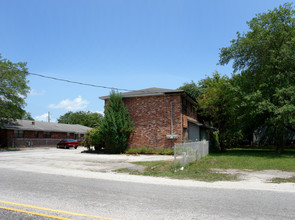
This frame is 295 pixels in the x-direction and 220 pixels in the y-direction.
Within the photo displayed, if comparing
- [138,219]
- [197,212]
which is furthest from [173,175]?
[138,219]

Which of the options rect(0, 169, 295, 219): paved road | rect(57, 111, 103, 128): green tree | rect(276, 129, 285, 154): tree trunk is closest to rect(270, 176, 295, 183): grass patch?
rect(0, 169, 295, 219): paved road

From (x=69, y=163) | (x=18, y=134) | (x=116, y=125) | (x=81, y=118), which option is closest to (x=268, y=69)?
(x=116, y=125)

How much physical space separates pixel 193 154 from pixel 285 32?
14597 mm

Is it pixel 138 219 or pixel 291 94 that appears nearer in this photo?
pixel 138 219

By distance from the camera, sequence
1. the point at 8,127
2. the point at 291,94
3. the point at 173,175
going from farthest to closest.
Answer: the point at 8,127
the point at 291,94
the point at 173,175

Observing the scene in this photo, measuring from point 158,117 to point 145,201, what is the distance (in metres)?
17.0

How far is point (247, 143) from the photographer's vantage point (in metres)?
43.8

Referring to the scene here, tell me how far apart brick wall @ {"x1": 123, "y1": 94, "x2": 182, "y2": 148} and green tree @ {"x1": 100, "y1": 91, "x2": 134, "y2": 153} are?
2.57ft

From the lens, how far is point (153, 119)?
75.8 feet

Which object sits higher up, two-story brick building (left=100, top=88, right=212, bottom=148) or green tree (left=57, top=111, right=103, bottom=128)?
green tree (left=57, top=111, right=103, bottom=128)

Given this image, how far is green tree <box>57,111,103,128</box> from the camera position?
82.1 meters

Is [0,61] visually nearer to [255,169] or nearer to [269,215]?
[255,169]

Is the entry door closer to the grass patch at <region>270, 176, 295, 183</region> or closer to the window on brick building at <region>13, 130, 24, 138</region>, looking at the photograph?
the grass patch at <region>270, 176, 295, 183</region>

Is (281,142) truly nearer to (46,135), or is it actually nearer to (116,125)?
(116,125)
